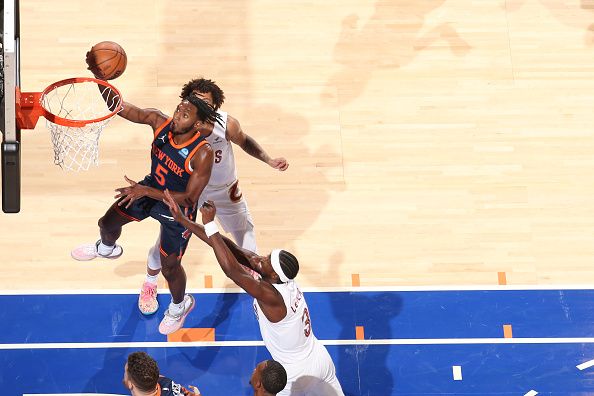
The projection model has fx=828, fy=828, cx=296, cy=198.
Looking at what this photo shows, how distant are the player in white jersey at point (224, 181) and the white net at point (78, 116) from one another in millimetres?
775

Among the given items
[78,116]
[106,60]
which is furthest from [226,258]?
[78,116]

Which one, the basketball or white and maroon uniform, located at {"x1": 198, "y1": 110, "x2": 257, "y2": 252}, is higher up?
the basketball

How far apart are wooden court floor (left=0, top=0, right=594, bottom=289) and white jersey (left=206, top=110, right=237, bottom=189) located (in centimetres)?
121

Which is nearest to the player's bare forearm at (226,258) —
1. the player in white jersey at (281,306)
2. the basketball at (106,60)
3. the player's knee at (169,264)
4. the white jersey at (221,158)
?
the player in white jersey at (281,306)

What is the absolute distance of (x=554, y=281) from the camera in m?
7.78

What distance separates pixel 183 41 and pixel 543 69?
12.8 ft

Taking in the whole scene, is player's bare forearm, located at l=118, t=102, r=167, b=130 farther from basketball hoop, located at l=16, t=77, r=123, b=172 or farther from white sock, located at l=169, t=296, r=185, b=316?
white sock, located at l=169, t=296, r=185, b=316

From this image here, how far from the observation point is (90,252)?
739 cm

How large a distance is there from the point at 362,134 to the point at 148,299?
2795 mm

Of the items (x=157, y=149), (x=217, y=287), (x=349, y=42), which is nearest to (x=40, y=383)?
(x=217, y=287)

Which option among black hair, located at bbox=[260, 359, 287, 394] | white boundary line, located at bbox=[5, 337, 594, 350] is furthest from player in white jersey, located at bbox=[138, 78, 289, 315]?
black hair, located at bbox=[260, 359, 287, 394]

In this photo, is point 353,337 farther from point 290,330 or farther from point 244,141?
point 244,141

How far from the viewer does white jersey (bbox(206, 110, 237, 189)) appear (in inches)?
262

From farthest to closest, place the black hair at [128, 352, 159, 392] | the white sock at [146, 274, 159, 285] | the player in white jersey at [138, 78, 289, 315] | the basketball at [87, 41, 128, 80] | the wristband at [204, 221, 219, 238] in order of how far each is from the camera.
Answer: the white sock at [146, 274, 159, 285], the basketball at [87, 41, 128, 80], the player in white jersey at [138, 78, 289, 315], the wristband at [204, 221, 219, 238], the black hair at [128, 352, 159, 392]
